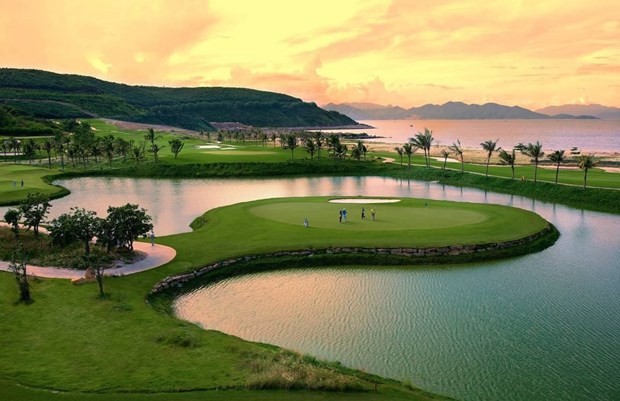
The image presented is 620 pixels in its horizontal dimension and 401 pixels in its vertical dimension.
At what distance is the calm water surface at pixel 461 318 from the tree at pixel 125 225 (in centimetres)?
806

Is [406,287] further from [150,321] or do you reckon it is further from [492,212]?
[492,212]

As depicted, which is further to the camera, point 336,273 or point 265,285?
point 336,273

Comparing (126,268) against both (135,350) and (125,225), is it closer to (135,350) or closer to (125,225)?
(125,225)

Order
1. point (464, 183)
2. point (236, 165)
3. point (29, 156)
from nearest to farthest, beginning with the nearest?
point (464, 183) < point (236, 165) < point (29, 156)

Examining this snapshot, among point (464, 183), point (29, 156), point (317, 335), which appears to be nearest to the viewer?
point (317, 335)

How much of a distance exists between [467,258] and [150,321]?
2549 centimetres

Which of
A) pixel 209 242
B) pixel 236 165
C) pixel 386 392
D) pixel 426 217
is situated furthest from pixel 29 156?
pixel 386 392

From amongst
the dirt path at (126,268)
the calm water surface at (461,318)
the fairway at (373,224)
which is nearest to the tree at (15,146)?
the fairway at (373,224)

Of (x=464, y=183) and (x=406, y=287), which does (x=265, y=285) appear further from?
(x=464, y=183)

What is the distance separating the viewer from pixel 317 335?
88.3 feet

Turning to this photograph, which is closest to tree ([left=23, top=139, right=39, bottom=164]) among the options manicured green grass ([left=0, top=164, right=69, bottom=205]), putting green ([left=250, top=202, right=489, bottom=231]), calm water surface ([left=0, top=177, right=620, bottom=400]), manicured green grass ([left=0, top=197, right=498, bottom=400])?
manicured green grass ([left=0, top=164, right=69, bottom=205])

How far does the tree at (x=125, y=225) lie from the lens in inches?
1469

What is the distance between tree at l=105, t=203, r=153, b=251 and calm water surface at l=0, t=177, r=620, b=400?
26.4 feet

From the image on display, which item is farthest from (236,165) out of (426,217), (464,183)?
(426,217)
